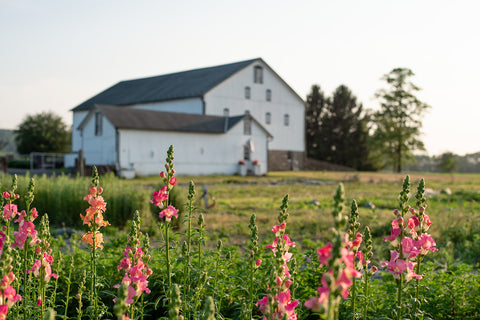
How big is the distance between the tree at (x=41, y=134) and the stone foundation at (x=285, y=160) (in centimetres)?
2346

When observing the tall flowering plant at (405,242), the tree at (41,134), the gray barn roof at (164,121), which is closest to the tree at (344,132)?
the gray barn roof at (164,121)

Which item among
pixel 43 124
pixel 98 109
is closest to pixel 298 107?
pixel 98 109

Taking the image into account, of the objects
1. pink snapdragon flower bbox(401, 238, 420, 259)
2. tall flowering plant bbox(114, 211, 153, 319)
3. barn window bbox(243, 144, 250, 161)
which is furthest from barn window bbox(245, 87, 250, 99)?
pink snapdragon flower bbox(401, 238, 420, 259)

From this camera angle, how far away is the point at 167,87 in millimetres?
47688

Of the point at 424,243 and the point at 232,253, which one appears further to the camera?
the point at 232,253

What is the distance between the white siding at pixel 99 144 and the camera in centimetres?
3491

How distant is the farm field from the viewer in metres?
4.00

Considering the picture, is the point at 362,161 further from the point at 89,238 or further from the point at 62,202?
the point at 89,238

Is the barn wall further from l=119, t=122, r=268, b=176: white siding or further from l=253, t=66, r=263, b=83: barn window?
l=253, t=66, r=263, b=83: barn window

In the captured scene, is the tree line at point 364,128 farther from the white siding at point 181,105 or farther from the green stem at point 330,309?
the green stem at point 330,309

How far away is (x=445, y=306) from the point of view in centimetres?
464

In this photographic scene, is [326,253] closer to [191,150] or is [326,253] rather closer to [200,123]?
[191,150]

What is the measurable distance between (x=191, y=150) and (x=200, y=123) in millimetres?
2519

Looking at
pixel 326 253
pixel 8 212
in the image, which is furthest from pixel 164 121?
pixel 326 253
